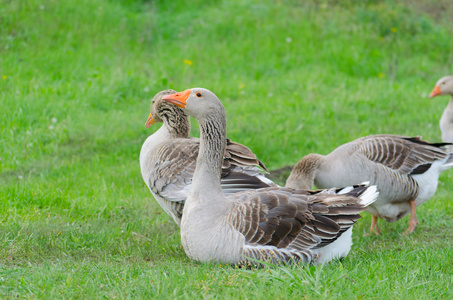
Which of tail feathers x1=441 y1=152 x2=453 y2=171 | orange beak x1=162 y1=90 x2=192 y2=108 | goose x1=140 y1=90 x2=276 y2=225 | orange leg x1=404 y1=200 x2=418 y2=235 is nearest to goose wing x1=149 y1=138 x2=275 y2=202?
goose x1=140 y1=90 x2=276 y2=225

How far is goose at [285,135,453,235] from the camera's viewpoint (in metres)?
6.58

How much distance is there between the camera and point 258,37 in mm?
13297

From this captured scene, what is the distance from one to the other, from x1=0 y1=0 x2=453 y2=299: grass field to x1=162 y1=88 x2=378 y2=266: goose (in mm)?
234

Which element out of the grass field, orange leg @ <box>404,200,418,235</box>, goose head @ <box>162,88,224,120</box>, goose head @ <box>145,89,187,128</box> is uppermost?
goose head @ <box>162,88,224,120</box>

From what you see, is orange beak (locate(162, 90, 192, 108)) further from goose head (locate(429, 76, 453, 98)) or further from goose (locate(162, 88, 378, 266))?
goose head (locate(429, 76, 453, 98))

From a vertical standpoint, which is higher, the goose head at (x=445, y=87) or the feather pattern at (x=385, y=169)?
the goose head at (x=445, y=87)

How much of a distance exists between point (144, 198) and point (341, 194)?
3.08 m

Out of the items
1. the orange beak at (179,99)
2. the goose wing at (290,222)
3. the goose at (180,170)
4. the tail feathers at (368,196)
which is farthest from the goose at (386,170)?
the orange beak at (179,99)

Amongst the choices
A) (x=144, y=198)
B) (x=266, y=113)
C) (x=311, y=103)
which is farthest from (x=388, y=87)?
(x=144, y=198)

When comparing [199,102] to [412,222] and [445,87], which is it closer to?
[412,222]

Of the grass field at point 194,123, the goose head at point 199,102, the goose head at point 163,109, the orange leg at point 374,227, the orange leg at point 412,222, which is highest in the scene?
the goose head at point 199,102

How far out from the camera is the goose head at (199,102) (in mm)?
5035

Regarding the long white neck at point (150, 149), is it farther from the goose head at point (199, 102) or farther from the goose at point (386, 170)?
the goose at point (386, 170)

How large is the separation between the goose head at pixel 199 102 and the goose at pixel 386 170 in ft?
6.54
